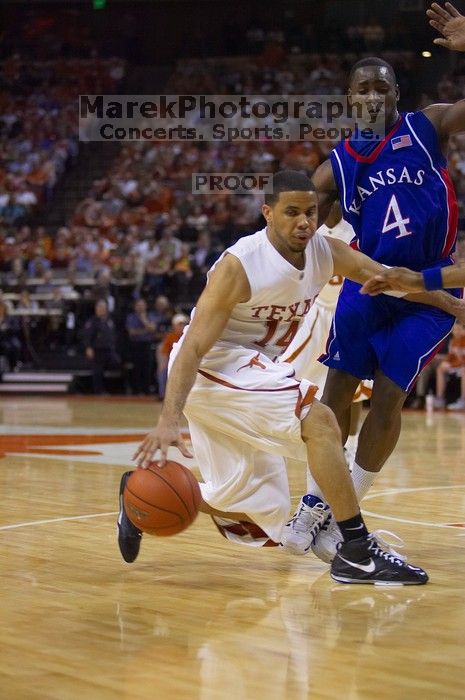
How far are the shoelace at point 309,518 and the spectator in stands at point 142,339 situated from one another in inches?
504

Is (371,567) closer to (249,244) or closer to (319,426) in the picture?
(319,426)

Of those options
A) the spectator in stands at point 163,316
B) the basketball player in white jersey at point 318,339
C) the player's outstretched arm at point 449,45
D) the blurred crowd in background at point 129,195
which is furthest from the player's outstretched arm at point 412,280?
the spectator in stands at point 163,316

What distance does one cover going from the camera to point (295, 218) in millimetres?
4574

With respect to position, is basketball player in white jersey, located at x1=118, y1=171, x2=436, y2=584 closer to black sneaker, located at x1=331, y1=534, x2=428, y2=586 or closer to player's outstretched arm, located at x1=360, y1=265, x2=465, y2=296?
black sneaker, located at x1=331, y1=534, x2=428, y2=586

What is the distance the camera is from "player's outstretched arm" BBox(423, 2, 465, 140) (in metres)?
4.98

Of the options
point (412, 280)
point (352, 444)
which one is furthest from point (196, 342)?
point (352, 444)

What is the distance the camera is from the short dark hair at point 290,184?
454cm

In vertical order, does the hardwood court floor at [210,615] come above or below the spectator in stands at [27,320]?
above

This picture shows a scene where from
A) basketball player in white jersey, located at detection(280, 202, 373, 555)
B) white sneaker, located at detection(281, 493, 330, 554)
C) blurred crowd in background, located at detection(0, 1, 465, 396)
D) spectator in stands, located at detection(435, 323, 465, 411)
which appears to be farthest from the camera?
blurred crowd in background, located at detection(0, 1, 465, 396)

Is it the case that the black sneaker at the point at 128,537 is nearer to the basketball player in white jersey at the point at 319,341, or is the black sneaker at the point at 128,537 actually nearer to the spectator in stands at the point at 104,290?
the basketball player in white jersey at the point at 319,341

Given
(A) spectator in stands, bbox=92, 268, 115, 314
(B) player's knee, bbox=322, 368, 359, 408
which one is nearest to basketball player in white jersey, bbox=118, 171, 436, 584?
(B) player's knee, bbox=322, 368, 359, 408

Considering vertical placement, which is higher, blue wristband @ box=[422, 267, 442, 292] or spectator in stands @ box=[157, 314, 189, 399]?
blue wristband @ box=[422, 267, 442, 292]

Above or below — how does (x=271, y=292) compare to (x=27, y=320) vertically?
above

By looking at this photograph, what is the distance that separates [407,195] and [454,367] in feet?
34.5
